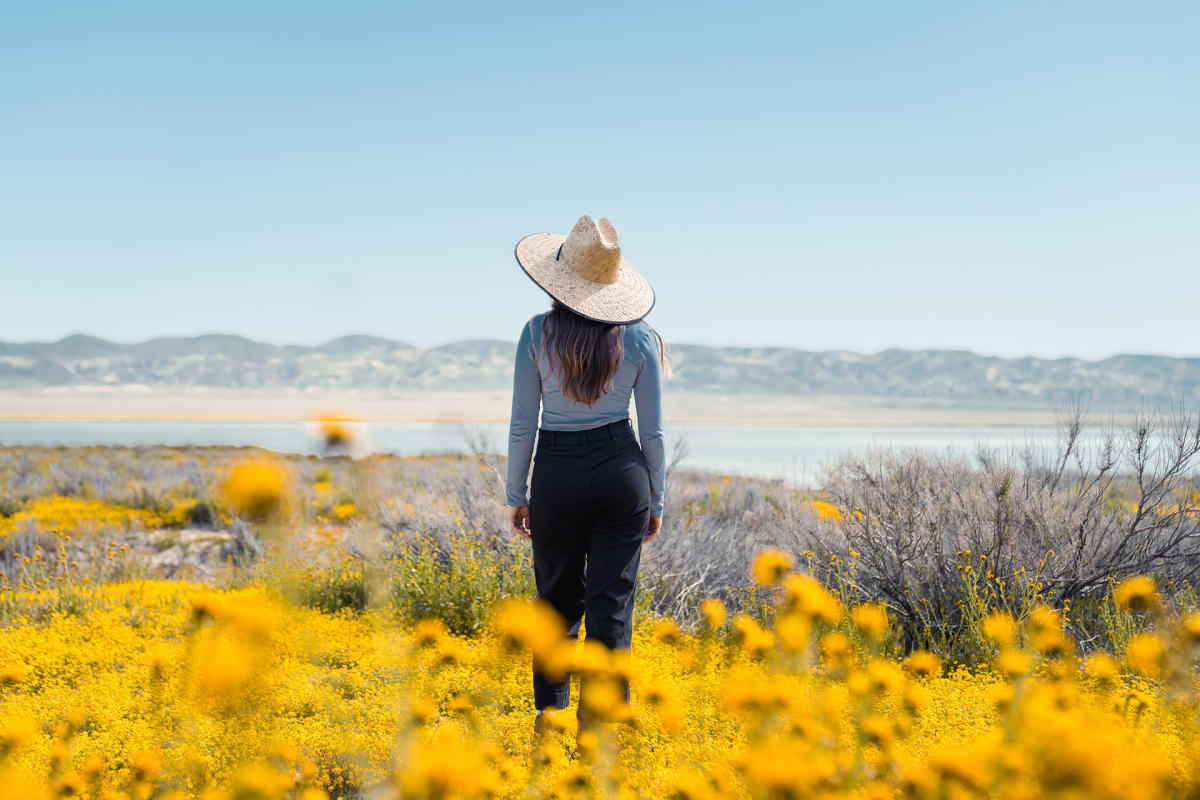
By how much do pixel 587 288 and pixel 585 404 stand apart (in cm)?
46

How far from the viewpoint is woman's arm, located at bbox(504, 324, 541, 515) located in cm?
282

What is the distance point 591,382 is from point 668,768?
140 cm

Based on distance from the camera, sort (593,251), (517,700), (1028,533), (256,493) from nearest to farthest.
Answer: (256,493) < (593,251) < (517,700) < (1028,533)

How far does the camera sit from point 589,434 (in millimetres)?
2771

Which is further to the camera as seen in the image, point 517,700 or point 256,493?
point 517,700

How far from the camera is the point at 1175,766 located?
2.30 metres

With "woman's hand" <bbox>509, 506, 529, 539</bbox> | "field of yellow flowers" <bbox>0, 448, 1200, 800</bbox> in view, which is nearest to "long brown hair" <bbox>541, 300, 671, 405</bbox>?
"woman's hand" <bbox>509, 506, 529, 539</bbox>

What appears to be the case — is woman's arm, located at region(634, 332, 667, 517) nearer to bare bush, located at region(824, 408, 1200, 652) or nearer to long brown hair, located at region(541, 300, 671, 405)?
long brown hair, located at region(541, 300, 671, 405)

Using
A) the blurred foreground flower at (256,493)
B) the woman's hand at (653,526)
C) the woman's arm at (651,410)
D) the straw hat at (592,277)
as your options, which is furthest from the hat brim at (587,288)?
the blurred foreground flower at (256,493)

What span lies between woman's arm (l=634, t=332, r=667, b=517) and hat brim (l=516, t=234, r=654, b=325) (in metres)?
0.16

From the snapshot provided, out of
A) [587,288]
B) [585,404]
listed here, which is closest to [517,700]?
[585,404]

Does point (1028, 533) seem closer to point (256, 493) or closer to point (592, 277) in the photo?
point (592, 277)

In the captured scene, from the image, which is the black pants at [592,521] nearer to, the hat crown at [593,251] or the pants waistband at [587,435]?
the pants waistband at [587,435]

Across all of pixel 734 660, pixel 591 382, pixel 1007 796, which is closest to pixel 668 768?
pixel 734 660
